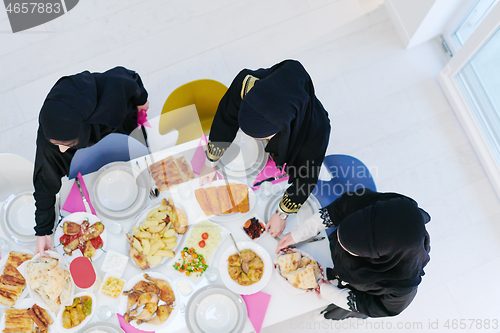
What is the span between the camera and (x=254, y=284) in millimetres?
1634

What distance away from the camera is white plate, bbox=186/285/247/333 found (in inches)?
63.2

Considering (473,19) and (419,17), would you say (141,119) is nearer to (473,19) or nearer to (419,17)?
(419,17)

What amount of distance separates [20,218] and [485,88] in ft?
10.3

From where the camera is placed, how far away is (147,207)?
1.72 metres

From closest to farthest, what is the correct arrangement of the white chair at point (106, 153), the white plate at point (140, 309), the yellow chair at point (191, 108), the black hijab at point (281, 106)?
1. the black hijab at point (281, 106)
2. the white plate at point (140, 309)
3. the white chair at point (106, 153)
4. the yellow chair at point (191, 108)

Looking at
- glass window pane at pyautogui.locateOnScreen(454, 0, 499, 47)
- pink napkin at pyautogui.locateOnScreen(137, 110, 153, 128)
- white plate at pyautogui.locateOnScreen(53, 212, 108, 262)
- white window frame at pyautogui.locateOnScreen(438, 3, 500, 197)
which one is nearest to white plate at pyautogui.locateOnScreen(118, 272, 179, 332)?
white plate at pyautogui.locateOnScreen(53, 212, 108, 262)

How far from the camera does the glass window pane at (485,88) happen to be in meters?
2.47

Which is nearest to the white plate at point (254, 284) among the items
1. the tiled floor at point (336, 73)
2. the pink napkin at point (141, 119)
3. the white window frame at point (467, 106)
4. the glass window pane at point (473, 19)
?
the pink napkin at point (141, 119)

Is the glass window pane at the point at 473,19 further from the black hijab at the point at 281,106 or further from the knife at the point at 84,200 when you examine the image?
the knife at the point at 84,200

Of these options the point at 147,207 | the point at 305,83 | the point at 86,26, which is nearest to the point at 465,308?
the point at 305,83

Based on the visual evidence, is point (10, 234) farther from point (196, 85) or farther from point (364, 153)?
point (364, 153)

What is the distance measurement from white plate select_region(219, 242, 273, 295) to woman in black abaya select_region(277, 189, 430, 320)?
0.28ft

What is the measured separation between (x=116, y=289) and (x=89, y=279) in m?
0.14

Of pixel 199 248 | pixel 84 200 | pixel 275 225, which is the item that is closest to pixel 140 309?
pixel 199 248
